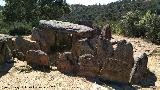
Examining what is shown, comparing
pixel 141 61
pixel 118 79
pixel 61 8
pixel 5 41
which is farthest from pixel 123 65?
pixel 61 8

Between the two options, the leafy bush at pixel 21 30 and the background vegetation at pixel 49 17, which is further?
the leafy bush at pixel 21 30

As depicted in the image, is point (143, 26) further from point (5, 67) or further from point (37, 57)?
point (5, 67)

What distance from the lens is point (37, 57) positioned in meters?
31.4

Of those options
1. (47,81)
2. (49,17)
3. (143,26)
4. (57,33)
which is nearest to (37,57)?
(47,81)

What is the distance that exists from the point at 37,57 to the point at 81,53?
4.22m

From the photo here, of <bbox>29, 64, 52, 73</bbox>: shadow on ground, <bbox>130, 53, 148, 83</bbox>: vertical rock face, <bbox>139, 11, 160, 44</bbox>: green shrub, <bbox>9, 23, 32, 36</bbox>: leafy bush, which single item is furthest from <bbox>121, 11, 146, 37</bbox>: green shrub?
<bbox>29, 64, 52, 73</bbox>: shadow on ground

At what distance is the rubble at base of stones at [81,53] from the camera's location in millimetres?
30141

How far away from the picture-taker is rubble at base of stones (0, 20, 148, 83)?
30.1m

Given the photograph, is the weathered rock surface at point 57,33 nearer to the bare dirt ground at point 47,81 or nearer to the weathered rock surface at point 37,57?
the weathered rock surface at point 37,57

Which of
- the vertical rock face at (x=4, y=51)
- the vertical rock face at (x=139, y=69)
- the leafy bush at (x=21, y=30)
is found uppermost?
the vertical rock face at (x=4, y=51)

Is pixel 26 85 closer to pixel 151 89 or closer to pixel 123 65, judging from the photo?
pixel 123 65

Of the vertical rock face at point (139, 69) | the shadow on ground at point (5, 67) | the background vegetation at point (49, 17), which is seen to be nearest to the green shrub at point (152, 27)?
the background vegetation at point (49, 17)

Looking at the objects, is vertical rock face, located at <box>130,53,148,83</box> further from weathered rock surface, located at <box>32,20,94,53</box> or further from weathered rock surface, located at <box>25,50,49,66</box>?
weathered rock surface, located at <box>25,50,49,66</box>

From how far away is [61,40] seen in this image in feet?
132
